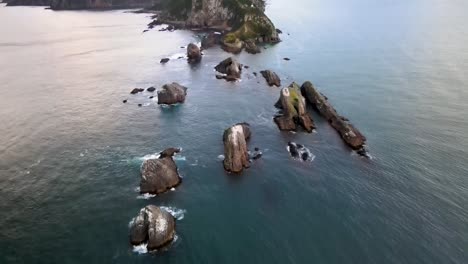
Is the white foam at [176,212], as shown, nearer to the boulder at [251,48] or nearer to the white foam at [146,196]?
the white foam at [146,196]

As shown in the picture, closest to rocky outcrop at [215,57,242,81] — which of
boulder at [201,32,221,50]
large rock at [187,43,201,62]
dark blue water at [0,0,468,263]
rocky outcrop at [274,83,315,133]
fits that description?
dark blue water at [0,0,468,263]

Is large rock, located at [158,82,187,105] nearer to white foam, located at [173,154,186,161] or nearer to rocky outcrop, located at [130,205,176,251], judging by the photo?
white foam, located at [173,154,186,161]

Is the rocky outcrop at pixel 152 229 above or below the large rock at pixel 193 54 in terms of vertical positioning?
below

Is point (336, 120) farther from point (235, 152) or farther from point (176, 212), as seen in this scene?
point (176, 212)

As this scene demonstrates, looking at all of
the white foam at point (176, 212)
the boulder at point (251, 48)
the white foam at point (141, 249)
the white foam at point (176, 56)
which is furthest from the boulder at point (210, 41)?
the white foam at point (141, 249)

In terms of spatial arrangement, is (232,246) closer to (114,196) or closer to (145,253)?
(145,253)

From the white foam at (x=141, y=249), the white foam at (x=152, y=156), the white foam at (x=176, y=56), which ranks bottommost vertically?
the white foam at (x=141, y=249)
